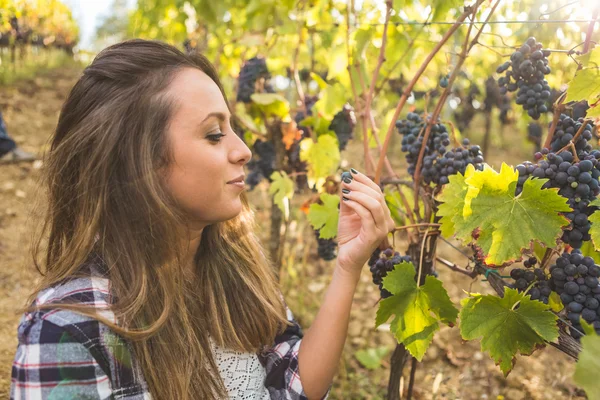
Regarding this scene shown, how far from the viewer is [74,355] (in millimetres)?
1125

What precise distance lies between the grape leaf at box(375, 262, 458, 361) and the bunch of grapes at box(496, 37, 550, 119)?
1.89 ft

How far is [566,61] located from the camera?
5430 mm

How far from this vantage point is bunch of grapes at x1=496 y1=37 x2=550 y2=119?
1.42m

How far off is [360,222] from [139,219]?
61 cm

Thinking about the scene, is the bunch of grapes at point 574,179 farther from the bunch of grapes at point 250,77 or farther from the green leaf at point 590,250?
the bunch of grapes at point 250,77

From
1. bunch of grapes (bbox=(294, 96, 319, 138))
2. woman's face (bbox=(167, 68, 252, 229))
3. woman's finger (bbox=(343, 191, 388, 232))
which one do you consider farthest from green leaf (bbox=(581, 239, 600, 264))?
bunch of grapes (bbox=(294, 96, 319, 138))

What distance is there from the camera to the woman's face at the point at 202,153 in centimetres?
129

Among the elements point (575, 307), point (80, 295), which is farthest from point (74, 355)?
point (575, 307)

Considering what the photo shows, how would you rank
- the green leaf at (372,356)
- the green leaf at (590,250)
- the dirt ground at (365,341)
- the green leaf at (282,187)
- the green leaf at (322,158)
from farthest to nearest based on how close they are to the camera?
the green leaf at (372,356), the dirt ground at (365,341), the green leaf at (282,187), the green leaf at (322,158), the green leaf at (590,250)

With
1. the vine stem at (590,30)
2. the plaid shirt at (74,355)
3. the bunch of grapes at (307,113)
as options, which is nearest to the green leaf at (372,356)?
the bunch of grapes at (307,113)

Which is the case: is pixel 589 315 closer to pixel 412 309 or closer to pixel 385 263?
pixel 412 309

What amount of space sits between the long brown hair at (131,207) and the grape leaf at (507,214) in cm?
74

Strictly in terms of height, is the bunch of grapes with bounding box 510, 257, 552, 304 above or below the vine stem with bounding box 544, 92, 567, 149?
below

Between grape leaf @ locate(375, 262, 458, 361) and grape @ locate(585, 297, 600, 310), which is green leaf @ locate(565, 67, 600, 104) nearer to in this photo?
grape @ locate(585, 297, 600, 310)
